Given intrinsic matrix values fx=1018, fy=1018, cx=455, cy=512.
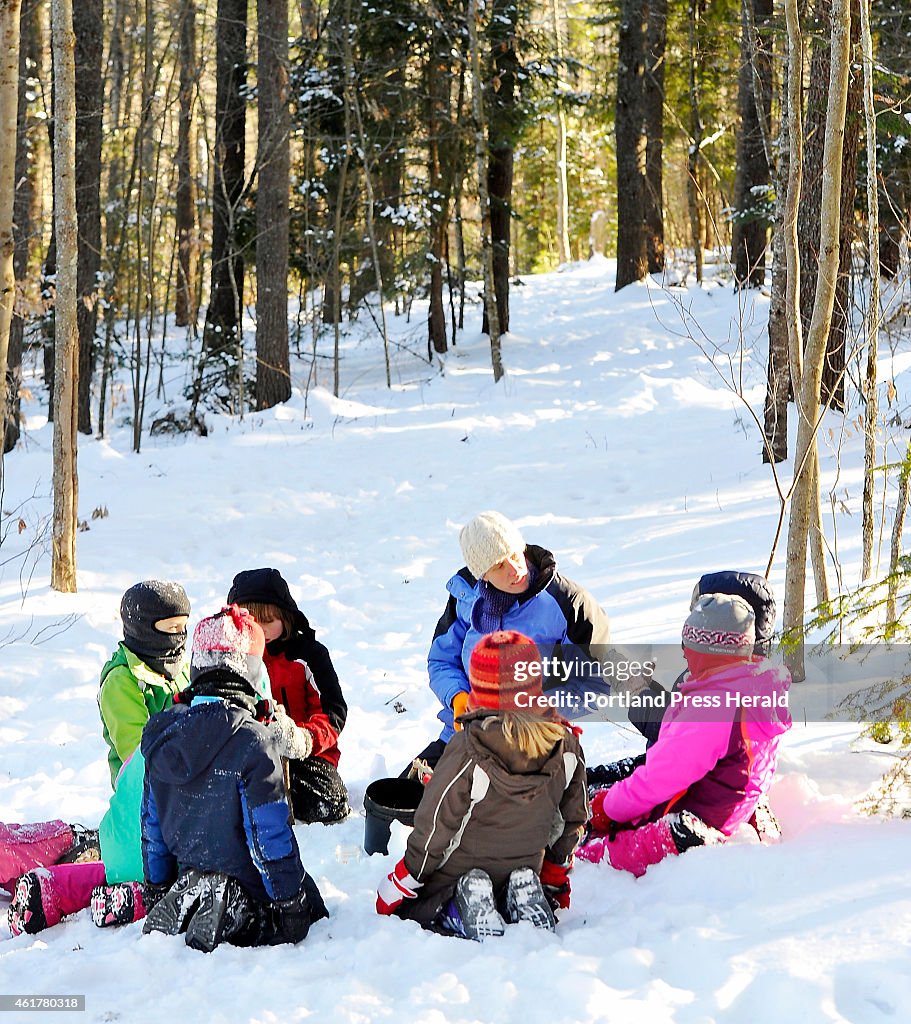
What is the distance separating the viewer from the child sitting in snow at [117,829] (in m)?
3.53

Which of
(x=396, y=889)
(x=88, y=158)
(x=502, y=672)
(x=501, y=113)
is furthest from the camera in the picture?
(x=501, y=113)

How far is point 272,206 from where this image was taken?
13.2 meters

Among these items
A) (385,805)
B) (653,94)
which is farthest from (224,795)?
(653,94)

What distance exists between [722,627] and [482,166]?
12.0 meters

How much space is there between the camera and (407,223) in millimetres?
14945

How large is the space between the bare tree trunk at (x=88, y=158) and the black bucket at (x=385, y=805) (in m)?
8.60

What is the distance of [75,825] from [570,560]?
193 inches

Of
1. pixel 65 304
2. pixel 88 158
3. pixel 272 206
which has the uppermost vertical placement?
pixel 88 158

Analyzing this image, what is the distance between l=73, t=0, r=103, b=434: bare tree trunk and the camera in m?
Result: 11.9

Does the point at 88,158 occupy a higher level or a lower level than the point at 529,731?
higher

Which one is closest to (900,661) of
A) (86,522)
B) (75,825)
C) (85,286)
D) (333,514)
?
(75,825)

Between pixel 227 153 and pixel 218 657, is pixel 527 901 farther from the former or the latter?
pixel 227 153

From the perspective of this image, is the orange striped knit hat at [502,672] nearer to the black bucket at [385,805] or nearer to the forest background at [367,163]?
the black bucket at [385,805]

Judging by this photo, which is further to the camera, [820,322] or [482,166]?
[482,166]
